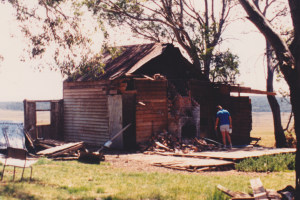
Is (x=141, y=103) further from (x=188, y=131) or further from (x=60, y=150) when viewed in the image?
(x=60, y=150)

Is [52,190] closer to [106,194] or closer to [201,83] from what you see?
[106,194]

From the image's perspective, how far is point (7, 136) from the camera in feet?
45.2

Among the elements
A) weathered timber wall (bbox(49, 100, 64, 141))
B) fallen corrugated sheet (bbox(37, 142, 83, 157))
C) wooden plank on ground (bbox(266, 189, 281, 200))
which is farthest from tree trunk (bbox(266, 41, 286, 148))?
wooden plank on ground (bbox(266, 189, 281, 200))

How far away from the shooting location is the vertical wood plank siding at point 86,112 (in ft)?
61.8

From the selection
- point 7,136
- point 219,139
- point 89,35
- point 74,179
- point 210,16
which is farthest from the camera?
point 210,16

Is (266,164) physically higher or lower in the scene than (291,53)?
lower

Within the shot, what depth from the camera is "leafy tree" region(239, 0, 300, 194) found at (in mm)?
7059

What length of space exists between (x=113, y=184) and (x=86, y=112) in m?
11.4

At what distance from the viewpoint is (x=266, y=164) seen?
12.0 meters

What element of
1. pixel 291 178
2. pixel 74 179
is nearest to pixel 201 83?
pixel 291 178

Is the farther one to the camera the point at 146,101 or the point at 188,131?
the point at 188,131

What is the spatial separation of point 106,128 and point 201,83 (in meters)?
6.03

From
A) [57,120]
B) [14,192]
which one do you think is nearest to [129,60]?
[57,120]

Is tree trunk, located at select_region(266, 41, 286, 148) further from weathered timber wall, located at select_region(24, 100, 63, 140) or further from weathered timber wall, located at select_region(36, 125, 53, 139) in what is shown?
weathered timber wall, located at select_region(36, 125, 53, 139)
